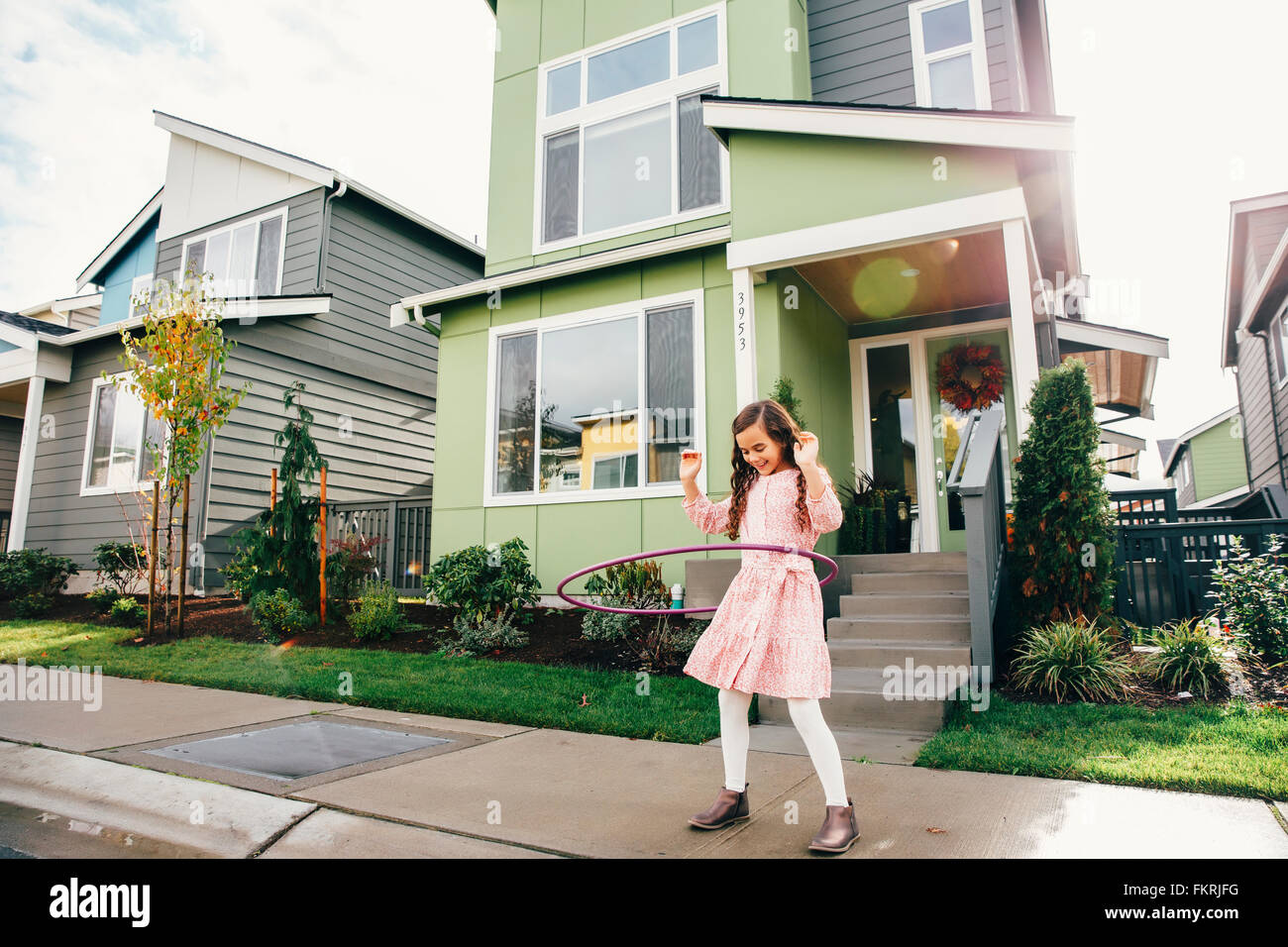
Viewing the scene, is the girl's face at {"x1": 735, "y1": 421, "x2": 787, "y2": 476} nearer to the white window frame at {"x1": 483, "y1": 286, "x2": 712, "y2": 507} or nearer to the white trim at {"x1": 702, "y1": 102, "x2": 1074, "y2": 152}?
the white trim at {"x1": 702, "y1": 102, "x2": 1074, "y2": 152}

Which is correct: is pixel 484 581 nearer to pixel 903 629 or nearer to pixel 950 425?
pixel 903 629

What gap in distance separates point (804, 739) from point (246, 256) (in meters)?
14.0

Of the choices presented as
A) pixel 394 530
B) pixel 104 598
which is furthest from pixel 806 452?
pixel 104 598

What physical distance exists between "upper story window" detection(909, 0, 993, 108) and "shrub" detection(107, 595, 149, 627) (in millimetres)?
10679

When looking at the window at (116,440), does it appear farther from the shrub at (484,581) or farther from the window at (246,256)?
the shrub at (484,581)

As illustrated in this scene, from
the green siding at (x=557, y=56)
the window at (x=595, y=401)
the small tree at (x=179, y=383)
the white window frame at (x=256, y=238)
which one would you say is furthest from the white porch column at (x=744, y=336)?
the white window frame at (x=256, y=238)

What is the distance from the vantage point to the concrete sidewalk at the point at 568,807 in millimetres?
2660

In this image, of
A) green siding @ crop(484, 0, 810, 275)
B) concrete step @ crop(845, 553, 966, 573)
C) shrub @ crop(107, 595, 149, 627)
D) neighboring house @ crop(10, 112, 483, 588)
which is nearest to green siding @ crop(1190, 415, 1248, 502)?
green siding @ crop(484, 0, 810, 275)

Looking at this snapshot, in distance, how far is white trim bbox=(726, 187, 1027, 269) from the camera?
604 cm

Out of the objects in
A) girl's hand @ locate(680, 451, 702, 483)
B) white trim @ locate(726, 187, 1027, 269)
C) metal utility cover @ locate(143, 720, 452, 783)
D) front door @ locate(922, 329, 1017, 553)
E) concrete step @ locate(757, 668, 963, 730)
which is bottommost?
metal utility cover @ locate(143, 720, 452, 783)

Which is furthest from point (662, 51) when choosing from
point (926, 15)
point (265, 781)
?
point (265, 781)

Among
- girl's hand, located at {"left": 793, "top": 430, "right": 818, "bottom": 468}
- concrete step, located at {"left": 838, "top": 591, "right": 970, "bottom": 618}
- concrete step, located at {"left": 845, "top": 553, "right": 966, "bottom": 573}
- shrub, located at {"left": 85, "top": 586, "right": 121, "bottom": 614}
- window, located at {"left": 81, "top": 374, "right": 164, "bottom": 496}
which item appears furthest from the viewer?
window, located at {"left": 81, "top": 374, "right": 164, "bottom": 496}
